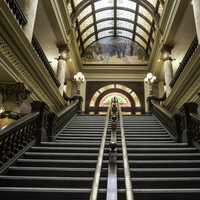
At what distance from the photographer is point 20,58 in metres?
7.71

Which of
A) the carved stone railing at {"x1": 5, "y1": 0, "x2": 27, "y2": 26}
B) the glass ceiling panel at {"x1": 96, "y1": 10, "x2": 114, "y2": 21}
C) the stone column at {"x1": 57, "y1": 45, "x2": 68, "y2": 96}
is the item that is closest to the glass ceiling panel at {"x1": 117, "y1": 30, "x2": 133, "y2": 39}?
the glass ceiling panel at {"x1": 96, "y1": 10, "x2": 114, "y2": 21}

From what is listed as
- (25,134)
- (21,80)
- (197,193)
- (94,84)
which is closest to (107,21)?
(94,84)

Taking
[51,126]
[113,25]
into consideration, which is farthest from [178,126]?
[113,25]

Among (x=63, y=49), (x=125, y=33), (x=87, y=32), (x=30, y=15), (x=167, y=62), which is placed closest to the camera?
(x=30, y=15)

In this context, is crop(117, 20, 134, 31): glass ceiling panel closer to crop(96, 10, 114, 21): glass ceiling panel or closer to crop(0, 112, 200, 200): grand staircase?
crop(96, 10, 114, 21): glass ceiling panel

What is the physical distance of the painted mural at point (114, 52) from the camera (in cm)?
2052

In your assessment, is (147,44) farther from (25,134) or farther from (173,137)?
(25,134)

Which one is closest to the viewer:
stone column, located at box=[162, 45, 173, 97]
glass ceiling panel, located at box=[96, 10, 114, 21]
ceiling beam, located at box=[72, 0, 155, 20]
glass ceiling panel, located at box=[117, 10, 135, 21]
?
stone column, located at box=[162, 45, 173, 97]

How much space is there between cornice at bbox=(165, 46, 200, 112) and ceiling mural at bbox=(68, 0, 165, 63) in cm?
607

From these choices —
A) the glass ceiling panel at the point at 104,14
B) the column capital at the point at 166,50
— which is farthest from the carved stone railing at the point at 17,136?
the glass ceiling panel at the point at 104,14

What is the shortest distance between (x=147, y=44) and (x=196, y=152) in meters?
15.8

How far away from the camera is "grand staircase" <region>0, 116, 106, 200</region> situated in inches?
127

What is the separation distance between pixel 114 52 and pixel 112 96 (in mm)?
3853

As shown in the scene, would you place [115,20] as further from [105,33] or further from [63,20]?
[63,20]
